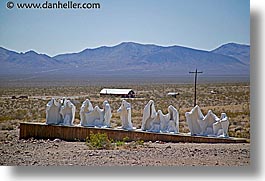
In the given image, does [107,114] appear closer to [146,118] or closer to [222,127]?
[146,118]

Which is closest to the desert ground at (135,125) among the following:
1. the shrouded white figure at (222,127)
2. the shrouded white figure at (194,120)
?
the shrouded white figure at (222,127)

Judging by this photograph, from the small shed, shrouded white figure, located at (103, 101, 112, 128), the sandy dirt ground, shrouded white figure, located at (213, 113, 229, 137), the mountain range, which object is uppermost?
the mountain range

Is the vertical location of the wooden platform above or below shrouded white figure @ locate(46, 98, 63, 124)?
below

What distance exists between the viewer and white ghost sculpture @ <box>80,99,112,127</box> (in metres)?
8.56

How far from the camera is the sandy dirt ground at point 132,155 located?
287 inches

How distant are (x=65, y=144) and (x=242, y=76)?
8.81 feet

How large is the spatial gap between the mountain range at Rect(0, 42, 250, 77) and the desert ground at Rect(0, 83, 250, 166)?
9.9 inches

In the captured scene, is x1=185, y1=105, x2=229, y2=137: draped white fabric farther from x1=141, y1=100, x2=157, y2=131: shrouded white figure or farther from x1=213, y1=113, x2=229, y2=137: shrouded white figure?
x1=141, y1=100, x2=157, y2=131: shrouded white figure

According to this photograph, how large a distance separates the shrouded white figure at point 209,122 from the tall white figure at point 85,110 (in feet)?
5.68

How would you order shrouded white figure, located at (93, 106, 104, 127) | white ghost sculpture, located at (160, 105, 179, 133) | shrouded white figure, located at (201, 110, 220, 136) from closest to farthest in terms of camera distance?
shrouded white figure, located at (201, 110, 220, 136)
white ghost sculpture, located at (160, 105, 179, 133)
shrouded white figure, located at (93, 106, 104, 127)

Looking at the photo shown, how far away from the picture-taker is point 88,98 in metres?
8.84

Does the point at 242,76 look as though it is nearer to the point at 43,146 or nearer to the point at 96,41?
the point at 96,41

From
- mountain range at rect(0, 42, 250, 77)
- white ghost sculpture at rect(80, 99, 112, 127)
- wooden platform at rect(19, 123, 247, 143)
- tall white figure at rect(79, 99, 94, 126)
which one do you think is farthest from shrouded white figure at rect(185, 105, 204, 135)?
tall white figure at rect(79, 99, 94, 126)

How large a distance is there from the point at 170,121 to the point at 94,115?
118 cm
